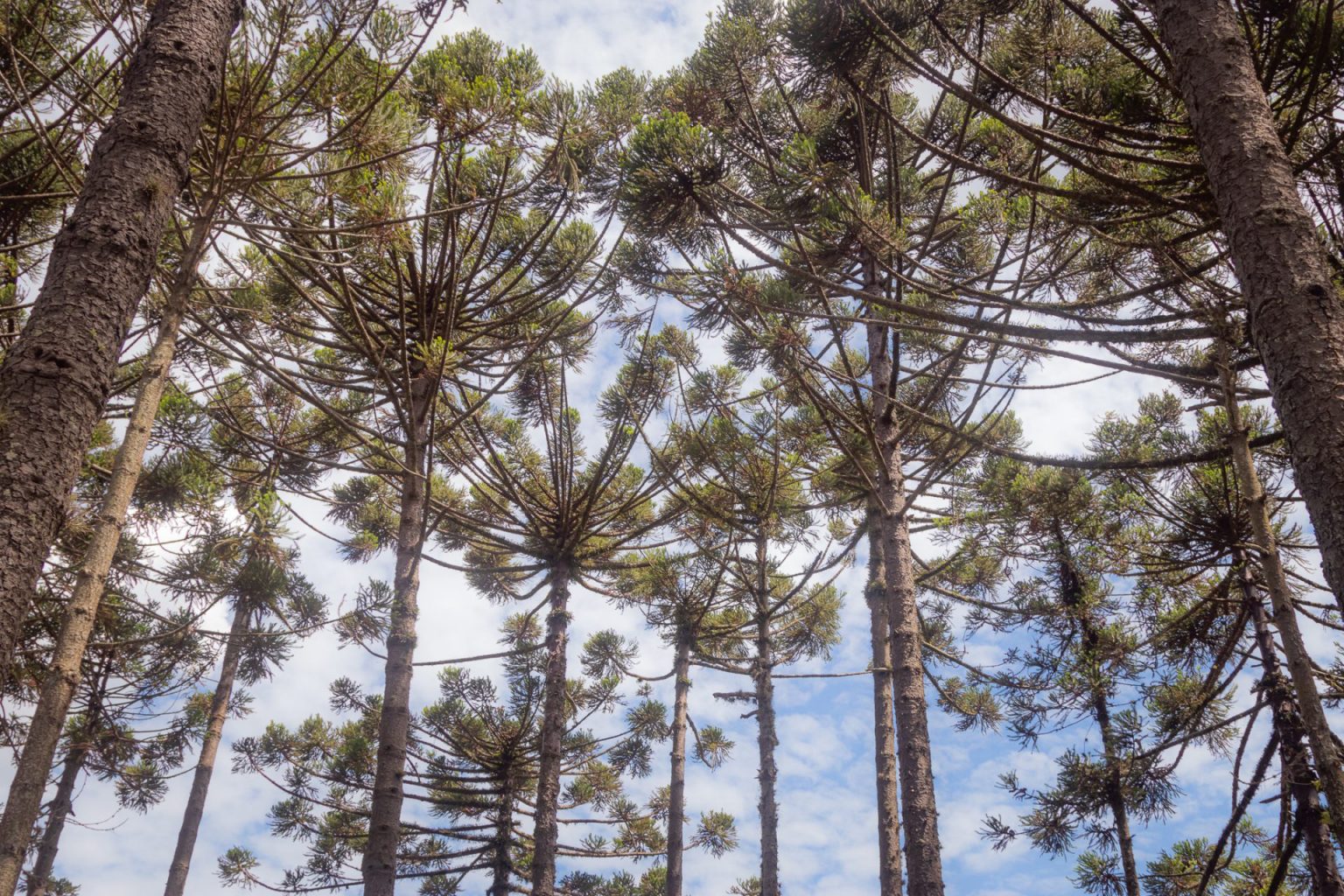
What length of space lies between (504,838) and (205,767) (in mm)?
4484

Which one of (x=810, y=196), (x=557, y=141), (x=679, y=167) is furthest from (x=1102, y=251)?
(x=557, y=141)

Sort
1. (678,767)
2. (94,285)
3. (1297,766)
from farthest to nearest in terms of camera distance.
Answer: (678,767)
(1297,766)
(94,285)

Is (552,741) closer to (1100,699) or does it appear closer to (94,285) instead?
(1100,699)

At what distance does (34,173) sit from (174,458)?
310 cm

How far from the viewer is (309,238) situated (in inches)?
267

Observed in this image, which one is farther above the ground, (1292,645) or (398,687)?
(398,687)

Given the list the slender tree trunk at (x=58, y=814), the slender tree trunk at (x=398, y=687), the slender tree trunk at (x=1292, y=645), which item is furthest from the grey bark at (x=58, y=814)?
the slender tree trunk at (x=1292, y=645)

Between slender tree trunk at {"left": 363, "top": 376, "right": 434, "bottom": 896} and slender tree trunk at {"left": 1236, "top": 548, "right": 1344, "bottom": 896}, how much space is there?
6173mm

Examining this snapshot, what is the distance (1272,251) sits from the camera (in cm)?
294

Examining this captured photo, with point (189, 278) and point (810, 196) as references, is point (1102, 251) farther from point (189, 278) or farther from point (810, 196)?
point (189, 278)

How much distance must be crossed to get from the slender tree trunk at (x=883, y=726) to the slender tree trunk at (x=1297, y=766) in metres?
2.89

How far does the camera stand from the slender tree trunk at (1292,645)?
328 centimetres

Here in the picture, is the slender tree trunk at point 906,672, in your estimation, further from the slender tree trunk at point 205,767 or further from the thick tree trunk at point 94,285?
the slender tree trunk at point 205,767

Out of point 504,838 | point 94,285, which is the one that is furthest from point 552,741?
point 94,285
